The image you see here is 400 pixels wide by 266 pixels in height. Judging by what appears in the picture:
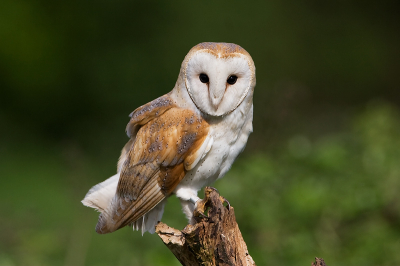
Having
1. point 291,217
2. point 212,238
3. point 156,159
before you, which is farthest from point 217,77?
point 291,217

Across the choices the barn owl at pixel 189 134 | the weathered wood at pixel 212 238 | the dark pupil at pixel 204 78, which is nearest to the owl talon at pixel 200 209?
the weathered wood at pixel 212 238

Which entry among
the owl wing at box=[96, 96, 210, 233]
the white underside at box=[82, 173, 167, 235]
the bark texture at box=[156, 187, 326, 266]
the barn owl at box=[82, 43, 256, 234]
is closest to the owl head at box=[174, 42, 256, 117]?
the barn owl at box=[82, 43, 256, 234]

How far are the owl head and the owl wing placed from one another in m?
0.10

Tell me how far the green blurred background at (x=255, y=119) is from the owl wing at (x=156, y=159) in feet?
2.07

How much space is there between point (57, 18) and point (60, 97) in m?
0.79

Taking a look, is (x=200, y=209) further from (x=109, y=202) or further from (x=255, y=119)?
(x=255, y=119)

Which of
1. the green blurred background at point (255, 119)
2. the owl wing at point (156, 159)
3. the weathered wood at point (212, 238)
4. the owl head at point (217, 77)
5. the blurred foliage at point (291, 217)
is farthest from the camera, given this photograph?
the green blurred background at point (255, 119)

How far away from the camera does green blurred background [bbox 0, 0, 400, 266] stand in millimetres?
3100

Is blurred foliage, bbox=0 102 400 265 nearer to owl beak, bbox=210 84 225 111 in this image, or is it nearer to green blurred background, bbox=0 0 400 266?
green blurred background, bbox=0 0 400 266

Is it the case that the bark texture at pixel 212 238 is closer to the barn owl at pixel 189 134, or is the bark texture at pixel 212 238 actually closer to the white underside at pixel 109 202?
the barn owl at pixel 189 134

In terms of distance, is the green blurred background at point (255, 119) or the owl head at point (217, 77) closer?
the owl head at point (217, 77)

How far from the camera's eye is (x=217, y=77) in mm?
1924

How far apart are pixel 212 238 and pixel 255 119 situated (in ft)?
8.73

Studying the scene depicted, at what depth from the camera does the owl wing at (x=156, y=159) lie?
2053 millimetres
